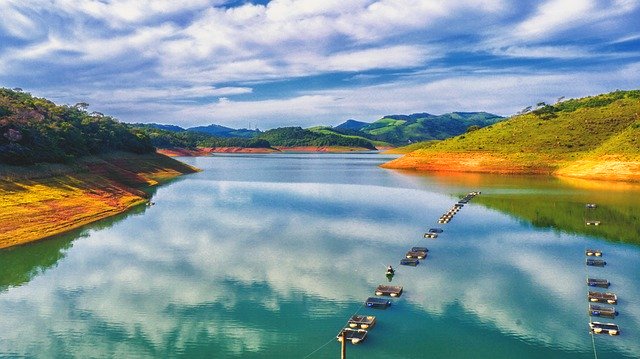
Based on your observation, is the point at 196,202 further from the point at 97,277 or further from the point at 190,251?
the point at 97,277

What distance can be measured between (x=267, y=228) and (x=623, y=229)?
170 feet

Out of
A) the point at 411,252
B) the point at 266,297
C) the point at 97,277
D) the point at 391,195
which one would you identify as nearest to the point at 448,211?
the point at 391,195

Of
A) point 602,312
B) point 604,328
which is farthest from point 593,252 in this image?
point 604,328

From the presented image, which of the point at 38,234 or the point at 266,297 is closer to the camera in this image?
the point at 266,297

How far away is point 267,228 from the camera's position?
73500mm

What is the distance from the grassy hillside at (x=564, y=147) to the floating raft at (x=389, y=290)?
387 ft

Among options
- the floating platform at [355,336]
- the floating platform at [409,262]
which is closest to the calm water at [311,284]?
the floating platform at [355,336]

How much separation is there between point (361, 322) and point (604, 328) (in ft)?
57.4

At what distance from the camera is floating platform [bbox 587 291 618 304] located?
1636 inches

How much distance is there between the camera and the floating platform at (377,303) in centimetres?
4016

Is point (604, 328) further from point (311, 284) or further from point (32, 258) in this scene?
point (32, 258)

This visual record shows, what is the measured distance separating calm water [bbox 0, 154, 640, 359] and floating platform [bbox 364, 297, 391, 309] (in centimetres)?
71

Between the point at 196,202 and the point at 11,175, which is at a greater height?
the point at 11,175

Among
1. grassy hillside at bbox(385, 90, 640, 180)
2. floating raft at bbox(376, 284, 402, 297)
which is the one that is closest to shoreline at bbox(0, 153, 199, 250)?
floating raft at bbox(376, 284, 402, 297)
